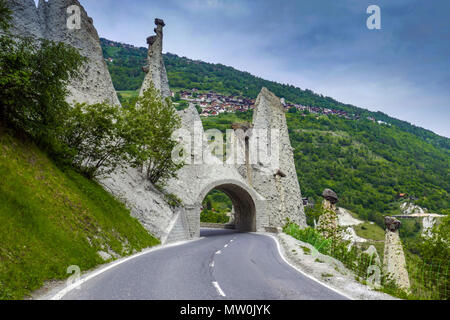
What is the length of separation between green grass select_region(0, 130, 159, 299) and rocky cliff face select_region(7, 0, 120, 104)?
37.7 feet

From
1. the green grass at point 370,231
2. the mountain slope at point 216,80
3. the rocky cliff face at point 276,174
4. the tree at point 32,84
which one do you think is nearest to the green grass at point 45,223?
the tree at point 32,84

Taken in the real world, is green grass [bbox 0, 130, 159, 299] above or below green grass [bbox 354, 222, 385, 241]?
above

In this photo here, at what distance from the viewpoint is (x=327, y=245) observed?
1672 cm

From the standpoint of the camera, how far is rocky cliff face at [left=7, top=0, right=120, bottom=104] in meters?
22.9

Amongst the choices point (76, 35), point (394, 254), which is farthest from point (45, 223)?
point (76, 35)

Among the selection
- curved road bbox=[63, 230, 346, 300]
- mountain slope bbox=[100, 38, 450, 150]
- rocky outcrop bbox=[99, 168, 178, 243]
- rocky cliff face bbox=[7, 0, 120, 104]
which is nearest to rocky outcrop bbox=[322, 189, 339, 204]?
rocky outcrop bbox=[99, 168, 178, 243]

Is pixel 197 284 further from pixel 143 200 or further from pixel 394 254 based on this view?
pixel 394 254

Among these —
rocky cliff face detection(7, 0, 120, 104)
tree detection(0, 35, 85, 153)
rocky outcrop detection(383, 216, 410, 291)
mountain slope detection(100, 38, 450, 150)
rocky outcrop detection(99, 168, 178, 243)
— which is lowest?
rocky outcrop detection(383, 216, 410, 291)

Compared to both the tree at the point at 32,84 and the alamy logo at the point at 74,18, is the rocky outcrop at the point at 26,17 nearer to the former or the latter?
the alamy logo at the point at 74,18

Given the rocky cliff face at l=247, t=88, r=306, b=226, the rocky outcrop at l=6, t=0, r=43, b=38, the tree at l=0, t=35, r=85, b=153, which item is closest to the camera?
the tree at l=0, t=35, r=85, b=153

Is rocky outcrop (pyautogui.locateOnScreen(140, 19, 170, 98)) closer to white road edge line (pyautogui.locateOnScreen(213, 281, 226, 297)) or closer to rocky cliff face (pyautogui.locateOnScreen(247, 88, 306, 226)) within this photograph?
rocky cliff face (pyautogui.locateOnScreen(247, 88, 306, 226))

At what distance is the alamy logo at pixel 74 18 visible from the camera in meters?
26.0

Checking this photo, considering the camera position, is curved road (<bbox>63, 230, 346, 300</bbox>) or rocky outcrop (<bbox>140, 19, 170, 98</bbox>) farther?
rocky outcrop (<bbox>140, 19, 170, 98</bbox>)
